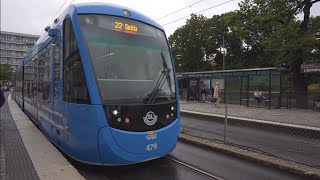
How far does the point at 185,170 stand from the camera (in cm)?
651

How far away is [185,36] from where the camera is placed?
65688 mm

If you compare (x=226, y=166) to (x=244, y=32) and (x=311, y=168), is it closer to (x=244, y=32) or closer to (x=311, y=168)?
(x=311, y=168)

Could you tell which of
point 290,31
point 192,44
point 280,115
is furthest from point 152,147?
point 192,44

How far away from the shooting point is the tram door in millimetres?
6930

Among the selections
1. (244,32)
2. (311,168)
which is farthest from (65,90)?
(244,32)

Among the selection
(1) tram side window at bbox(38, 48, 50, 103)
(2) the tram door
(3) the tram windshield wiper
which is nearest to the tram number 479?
(3) the tram windshield wiper

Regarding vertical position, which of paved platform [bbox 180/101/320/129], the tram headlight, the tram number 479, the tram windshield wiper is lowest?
paved platform [bbox 180/101/320/129]

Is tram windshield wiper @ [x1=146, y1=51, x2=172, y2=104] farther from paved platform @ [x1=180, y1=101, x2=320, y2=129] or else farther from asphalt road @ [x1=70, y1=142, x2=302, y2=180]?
paved platform @ [x1=180, y1=101, x2=320, y2=129]

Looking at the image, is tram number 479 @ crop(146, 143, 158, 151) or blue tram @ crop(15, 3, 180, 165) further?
tram number 479 @ crop(146, 143, 158, 151)

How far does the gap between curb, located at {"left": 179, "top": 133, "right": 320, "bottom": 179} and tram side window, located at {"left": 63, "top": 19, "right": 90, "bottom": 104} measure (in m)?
3.76

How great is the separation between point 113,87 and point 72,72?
2.95ft

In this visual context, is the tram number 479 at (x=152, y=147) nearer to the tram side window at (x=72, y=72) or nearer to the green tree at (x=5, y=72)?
the tram side window at (x=72, y=72)

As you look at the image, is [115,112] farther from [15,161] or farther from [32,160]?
[15,161]

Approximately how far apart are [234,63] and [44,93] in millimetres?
57803
